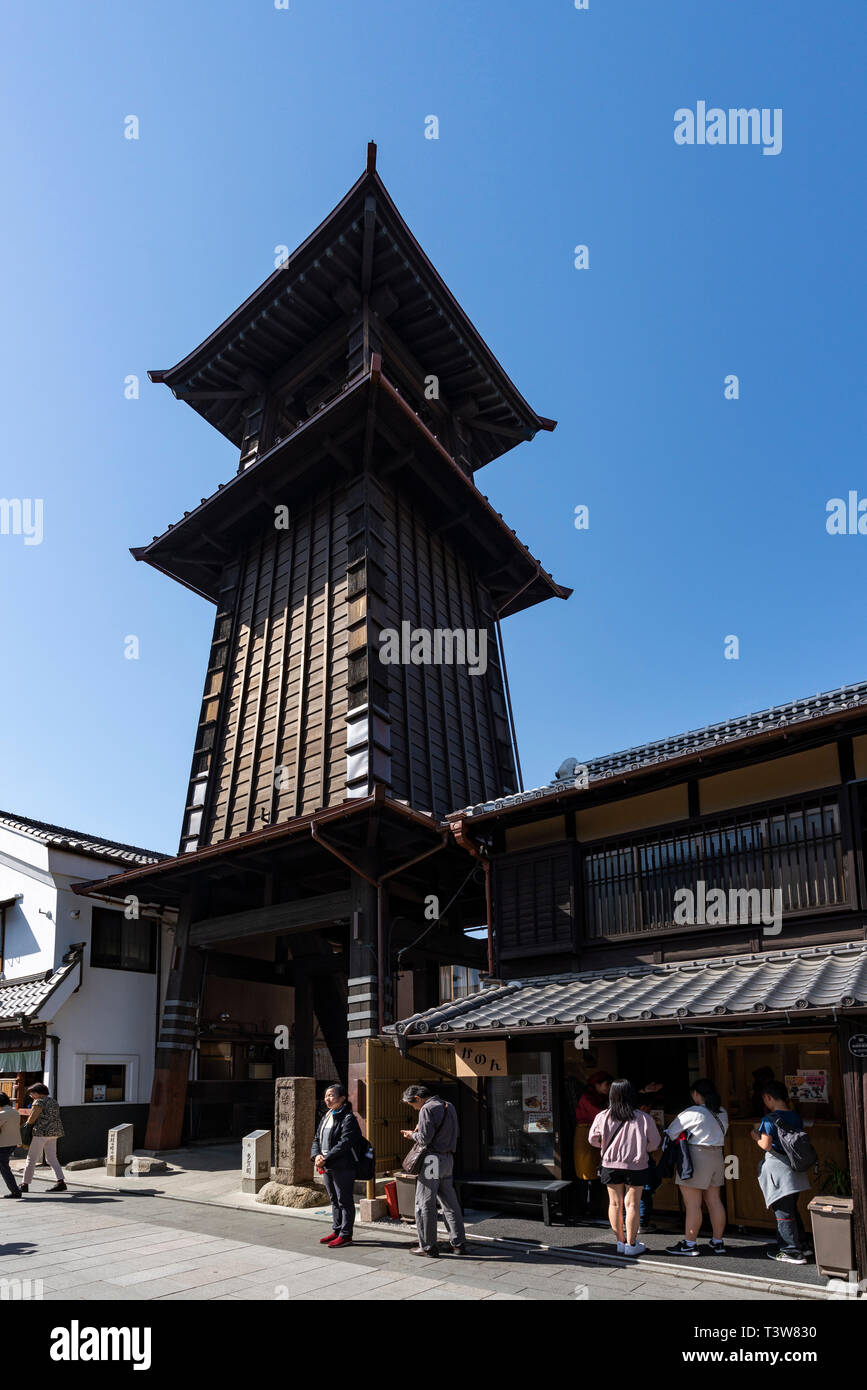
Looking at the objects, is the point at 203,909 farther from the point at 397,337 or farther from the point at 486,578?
the point at 397,337

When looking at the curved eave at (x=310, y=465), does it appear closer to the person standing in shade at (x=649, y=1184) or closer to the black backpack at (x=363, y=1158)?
the person standing in shade at (x=649, y=1184)

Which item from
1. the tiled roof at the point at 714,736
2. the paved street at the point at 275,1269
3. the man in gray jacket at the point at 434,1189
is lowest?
the paved street at the point at 275,1269

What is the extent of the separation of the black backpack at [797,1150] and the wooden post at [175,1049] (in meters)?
14.1

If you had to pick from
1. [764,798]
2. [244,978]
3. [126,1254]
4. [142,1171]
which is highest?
[764,798]

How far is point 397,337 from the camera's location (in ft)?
81.5

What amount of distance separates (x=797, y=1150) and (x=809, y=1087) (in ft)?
6.73

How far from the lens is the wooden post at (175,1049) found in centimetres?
1980

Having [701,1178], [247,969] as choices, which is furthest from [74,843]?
[701,1178]

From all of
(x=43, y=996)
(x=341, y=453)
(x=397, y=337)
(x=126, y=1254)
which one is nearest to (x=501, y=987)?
(x=126, y=1254)

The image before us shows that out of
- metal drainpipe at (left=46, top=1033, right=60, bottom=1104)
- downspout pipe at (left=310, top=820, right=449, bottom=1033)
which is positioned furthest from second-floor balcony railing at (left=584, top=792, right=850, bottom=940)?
metal drainpipe at (left=46, top=1033, right=60, bottom=1104)

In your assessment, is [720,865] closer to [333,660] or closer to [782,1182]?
[782,1182]

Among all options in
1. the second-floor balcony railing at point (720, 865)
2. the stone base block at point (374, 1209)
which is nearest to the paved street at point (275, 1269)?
the stone base block at point (374, 1209)

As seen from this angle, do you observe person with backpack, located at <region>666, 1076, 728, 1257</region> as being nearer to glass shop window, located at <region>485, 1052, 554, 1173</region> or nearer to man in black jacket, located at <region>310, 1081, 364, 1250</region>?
glass shop window, located at <region>485, 1052, 554, 1173</region>
